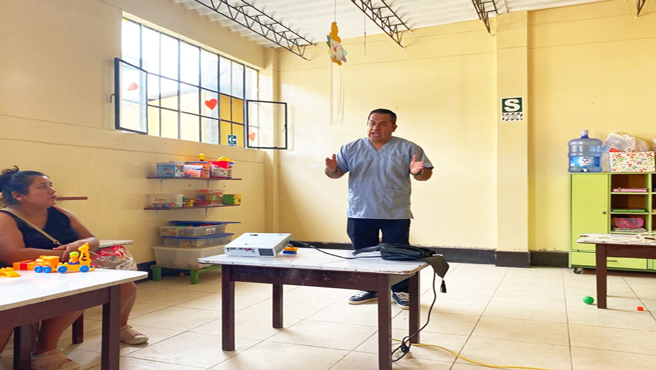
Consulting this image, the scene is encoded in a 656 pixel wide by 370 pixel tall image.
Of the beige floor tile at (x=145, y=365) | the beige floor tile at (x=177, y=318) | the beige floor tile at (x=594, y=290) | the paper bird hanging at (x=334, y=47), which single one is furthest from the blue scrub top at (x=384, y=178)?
the beige floor tile at (x=594, y=290)

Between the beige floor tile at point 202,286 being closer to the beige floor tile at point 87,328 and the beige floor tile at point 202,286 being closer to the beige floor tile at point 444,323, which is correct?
the beige floor tile at point 87,328

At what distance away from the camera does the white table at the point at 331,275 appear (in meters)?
2.36

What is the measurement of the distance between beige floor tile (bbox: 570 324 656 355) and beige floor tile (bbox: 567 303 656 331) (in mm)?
117

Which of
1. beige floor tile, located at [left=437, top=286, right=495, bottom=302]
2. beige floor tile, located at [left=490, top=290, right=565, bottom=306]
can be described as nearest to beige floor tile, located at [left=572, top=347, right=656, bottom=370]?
beige floor tile, located at [left=490, top=290, right=565, bottom=306]

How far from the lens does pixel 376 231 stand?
149 inches

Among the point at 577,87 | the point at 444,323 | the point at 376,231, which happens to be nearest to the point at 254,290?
the point at 376,231

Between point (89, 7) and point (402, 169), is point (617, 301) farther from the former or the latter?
point (89, 7)

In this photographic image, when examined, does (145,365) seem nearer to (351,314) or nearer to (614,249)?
(351,314)

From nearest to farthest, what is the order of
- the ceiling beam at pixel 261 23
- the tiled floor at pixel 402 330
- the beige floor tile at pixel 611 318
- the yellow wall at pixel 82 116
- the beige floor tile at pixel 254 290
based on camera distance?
the tiled floor at pixel 402 330 → the beige floor tile at pixel 611 318 → the yellow wall at pixel 82 116 → the beige floor tile at pixel 254 290 → the ceiling beam at pixel 261 23

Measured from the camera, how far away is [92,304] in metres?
1.92

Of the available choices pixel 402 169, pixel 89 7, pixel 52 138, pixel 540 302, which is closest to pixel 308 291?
pixel 402 169

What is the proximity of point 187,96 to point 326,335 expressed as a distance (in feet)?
12.9

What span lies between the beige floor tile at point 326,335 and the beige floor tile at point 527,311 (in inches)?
43.4

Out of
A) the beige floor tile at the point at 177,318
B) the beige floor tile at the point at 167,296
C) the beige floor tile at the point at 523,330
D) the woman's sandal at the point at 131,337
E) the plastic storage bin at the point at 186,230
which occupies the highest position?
the plastic storage bin at the point at 186,230
